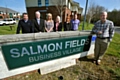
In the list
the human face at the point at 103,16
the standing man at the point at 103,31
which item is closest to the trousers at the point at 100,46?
the standing man at the point at 103,31

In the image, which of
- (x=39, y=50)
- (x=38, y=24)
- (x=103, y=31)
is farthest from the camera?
(x=38, y=24)

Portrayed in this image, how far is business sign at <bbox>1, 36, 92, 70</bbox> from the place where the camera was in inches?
94.2

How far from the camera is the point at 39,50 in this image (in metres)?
2.73

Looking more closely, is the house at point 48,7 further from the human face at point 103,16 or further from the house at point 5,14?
→ the house at point 5,14

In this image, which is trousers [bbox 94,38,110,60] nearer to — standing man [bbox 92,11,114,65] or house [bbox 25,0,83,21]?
standing man [bbox 92,11,114,65]

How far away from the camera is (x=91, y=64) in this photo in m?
3.60

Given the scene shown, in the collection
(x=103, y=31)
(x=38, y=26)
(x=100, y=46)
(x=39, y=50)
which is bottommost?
(x=100, y=46)

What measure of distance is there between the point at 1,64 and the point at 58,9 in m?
17.5

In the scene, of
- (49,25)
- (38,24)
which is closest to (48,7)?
(49,25)

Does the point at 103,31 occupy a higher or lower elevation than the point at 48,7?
lower

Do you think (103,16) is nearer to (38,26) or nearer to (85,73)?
(85,73)

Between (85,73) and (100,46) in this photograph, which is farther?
(100,46)

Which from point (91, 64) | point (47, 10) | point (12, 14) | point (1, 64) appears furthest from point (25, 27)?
point (12, 14)

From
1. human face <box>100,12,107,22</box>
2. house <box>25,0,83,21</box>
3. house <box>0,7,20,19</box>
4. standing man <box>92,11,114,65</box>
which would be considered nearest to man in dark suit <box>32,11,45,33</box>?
standing man <box>92,11,114,65</box>
